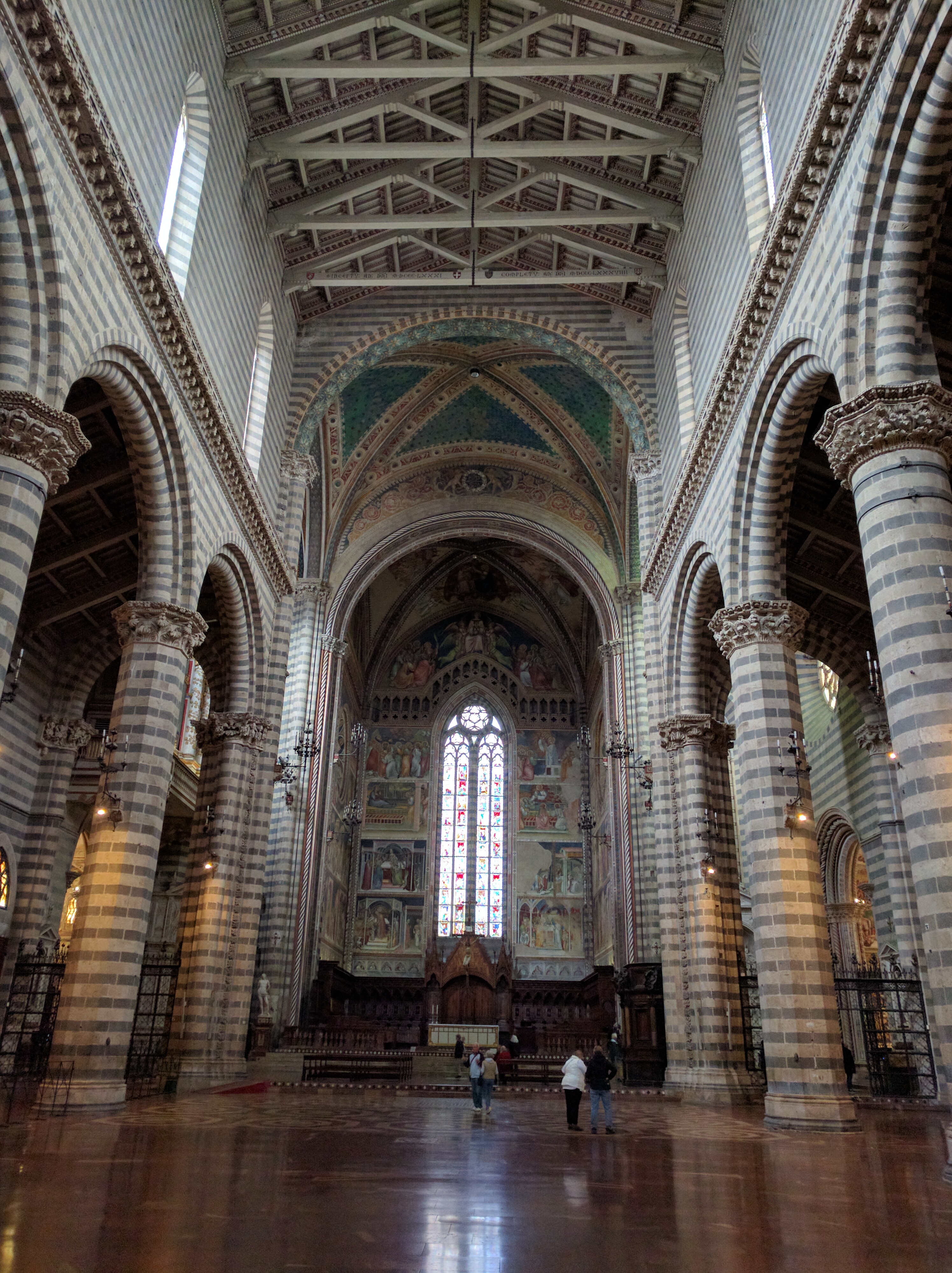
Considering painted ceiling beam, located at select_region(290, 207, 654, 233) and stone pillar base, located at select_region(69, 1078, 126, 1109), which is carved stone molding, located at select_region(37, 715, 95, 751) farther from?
painted ceiling beam, located at select_region(290, 207, 654, 233)

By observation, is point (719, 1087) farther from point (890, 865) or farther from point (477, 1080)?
point (890, 865)

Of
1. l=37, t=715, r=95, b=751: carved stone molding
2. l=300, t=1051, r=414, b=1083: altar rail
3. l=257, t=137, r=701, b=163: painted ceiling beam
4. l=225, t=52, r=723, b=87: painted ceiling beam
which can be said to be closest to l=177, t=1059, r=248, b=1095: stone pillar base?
l=300, t=1051, r=414, b=1083: altar rail

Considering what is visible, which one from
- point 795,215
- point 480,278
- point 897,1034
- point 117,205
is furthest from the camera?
point 480,278

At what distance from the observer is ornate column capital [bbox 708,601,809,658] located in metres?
14.5

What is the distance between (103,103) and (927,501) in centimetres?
1063

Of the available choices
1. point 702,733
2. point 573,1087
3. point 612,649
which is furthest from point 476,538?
point 573,1087

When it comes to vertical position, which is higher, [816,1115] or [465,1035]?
[465,1035]

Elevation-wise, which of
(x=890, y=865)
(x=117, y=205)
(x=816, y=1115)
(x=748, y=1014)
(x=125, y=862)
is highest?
(x=117, y=205)

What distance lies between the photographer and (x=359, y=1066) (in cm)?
2334

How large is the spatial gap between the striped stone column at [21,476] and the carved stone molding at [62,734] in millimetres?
11708

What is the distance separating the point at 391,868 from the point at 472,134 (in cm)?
2676

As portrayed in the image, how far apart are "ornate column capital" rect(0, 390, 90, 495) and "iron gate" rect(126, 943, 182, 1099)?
33.1ft

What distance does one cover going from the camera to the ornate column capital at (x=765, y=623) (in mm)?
Answer: 14469

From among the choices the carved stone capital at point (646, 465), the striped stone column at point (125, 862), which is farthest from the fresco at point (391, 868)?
the striped stone column at point (125, 862)
